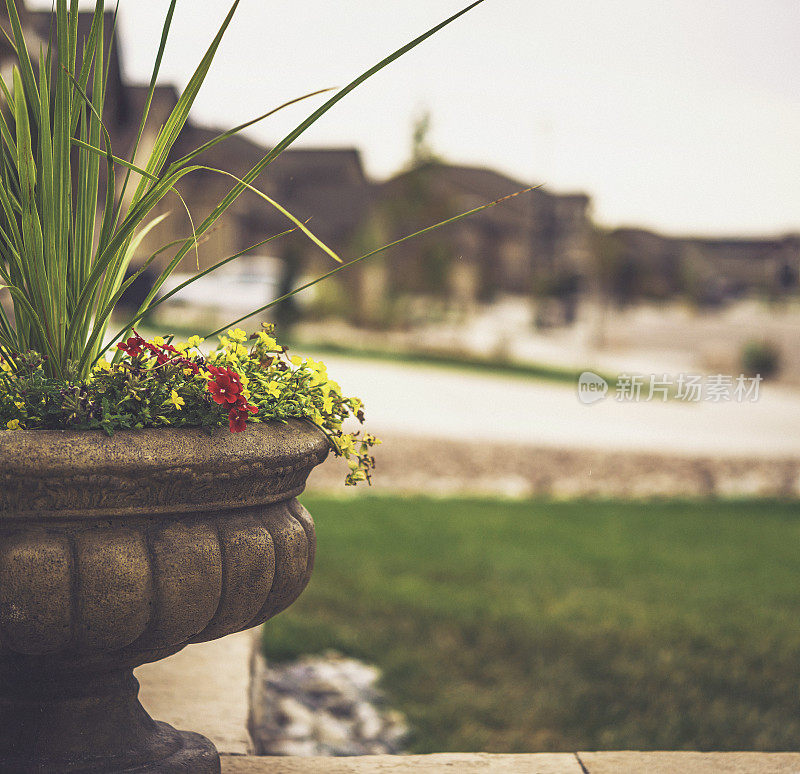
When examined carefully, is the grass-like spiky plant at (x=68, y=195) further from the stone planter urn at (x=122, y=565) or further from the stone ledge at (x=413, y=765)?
the stone ledge at (x=413, y=765)

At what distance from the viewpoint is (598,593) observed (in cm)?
444

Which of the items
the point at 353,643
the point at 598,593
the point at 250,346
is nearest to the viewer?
the point at 250,346

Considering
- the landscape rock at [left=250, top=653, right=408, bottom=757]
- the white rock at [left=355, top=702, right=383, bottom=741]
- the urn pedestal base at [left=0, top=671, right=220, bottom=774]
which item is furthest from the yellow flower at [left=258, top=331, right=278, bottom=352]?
the white rock at [left=355, top=702, right=383, bottom=741]

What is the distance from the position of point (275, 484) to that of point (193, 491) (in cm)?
18

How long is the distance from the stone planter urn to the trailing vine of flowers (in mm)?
49

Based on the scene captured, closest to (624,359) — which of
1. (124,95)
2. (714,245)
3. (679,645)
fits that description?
(124,95)

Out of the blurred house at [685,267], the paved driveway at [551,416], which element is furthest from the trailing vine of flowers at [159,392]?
the blurred house at [685,267]

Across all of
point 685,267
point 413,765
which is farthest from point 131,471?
point 685,267

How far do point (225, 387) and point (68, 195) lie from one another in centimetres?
48

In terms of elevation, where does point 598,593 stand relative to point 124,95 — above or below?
below

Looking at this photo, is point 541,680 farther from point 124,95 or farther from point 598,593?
point 124,95

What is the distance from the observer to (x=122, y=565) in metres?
1.41

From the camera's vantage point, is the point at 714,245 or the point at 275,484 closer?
the point at 275,484

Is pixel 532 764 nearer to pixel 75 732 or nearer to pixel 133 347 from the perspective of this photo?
pixel 75 732
